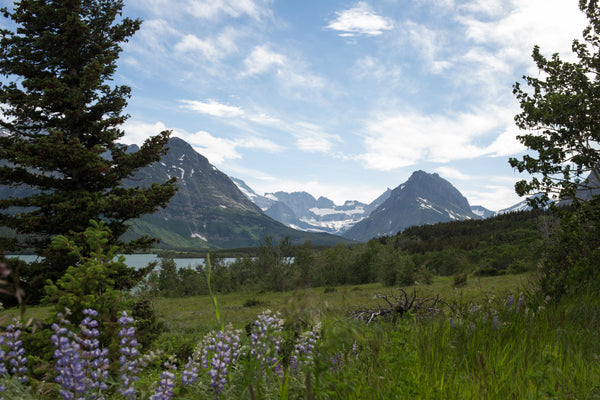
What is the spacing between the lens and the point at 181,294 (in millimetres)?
83312

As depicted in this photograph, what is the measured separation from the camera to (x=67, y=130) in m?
15.3

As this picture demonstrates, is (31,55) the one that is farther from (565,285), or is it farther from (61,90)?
(565,285)

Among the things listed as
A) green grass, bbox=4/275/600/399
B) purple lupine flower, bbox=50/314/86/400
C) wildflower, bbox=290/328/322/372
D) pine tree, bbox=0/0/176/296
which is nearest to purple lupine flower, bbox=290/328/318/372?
wildflower, bbox=290/328/322/372

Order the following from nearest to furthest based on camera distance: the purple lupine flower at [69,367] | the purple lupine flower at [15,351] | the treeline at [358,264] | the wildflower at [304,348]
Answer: the purple lupine flower at [69,367] < the purple lupine flower at [15,351] < the wildflower at [304,348] < the treeline at [358,264]

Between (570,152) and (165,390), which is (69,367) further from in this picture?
(570,152)

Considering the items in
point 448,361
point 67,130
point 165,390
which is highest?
point 67,130

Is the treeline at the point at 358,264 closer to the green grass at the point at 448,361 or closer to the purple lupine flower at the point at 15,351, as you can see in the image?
the green grass at the point at 448,361

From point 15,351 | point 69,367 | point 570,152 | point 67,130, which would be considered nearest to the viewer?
point 69,367

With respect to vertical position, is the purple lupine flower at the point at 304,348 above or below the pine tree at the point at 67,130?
below

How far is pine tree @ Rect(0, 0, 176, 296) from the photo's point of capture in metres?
12.9

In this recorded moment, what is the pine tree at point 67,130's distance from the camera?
12.9m

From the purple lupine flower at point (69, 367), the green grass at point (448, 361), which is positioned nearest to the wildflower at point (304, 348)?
the green grass at point (448, 361)

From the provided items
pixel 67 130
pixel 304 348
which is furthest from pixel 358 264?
pixel 304 348

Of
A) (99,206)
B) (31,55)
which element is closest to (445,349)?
(99,206)
